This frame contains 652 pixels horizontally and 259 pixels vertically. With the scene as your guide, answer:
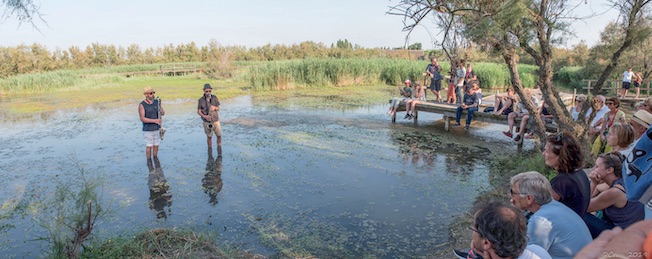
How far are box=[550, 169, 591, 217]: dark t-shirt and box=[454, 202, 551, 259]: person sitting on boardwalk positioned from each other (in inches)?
38.9

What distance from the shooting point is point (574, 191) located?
271cm

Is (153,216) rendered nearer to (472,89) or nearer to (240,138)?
(240,138)

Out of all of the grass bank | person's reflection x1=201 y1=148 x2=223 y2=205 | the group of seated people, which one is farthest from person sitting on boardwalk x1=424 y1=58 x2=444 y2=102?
the group of seated people

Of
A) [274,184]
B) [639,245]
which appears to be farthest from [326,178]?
[639,245]

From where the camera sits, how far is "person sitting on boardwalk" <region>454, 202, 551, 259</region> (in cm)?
184

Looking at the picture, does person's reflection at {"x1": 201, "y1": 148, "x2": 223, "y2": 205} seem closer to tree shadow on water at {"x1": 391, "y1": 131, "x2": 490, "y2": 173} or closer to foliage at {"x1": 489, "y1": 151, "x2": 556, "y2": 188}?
tree shadow on water at {"x1": 391, "y1": 131, "x2": 490, "y2": 173}

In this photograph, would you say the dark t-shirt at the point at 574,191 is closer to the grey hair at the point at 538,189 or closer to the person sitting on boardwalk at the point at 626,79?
the grey hair at the point at 538,189

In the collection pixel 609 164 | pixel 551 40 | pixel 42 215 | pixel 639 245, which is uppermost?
pixel 551 40

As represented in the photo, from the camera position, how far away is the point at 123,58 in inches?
1896

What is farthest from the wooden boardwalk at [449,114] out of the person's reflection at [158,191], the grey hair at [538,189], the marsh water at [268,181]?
the grey hair at [538,189]

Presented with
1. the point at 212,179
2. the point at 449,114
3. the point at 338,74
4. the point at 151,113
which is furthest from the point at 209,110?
the point at 338,74

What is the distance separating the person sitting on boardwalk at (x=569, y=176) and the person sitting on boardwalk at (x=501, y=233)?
3.25 feet

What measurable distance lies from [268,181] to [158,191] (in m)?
1.63

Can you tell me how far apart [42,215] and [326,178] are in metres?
3.89
